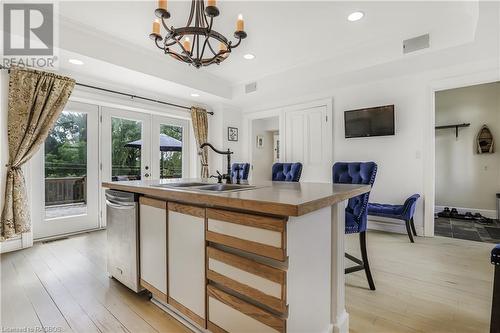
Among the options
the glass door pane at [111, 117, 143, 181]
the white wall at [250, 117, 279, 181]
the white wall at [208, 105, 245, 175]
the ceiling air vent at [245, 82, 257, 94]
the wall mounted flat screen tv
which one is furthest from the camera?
the white wall at [250, 117, 279, 181]

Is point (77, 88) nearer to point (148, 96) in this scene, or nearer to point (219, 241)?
point (148, 96)

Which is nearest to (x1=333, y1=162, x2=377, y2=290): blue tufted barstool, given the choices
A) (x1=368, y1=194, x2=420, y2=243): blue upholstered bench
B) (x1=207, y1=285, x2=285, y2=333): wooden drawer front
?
(x1=207, y1=285, x2=285, y2=333): wooden drawer front

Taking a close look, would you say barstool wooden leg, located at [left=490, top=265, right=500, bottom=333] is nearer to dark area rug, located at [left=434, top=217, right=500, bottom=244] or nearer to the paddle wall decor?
dark area rug, located at [left=434, top=217, right=500, bottom=244]

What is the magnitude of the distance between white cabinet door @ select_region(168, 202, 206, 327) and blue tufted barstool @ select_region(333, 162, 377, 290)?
1.16m

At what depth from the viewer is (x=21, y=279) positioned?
216cm

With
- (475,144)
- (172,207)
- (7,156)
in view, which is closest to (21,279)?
(7,156)

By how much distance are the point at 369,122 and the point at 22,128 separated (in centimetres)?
482

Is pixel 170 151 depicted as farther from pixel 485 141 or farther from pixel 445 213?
pixel 485 141

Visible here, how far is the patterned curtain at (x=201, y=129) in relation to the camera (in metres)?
5.01

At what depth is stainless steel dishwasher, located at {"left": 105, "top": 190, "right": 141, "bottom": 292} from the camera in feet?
5.98

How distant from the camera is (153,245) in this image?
169 centimetres

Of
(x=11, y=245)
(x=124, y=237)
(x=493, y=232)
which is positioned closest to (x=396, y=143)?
(x=493, y=232)

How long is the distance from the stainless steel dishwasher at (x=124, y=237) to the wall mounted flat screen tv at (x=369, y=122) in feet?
11.5

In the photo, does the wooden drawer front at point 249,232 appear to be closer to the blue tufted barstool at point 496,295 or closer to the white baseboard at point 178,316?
the white baseboard at point 178,316
